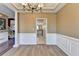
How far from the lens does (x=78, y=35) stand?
404 cm

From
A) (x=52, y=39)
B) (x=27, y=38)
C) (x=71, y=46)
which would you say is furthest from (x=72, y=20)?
(x=27, y=38)

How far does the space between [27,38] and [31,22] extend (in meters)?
1.30

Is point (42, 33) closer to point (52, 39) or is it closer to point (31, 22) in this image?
point (52, 39)

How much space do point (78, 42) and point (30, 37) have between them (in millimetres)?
5432

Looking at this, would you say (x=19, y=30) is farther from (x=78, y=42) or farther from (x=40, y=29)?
(x=40, y=29)

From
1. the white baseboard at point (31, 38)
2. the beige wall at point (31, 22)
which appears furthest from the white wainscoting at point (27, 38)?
the beige wall at point (31, 22)

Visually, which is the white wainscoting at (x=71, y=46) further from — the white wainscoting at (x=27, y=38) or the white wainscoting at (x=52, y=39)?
the white wainscoting at (x=27, y=38)

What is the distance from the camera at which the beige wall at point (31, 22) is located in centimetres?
892

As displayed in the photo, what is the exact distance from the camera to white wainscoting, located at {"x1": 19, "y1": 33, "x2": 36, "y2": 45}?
29.3 ft

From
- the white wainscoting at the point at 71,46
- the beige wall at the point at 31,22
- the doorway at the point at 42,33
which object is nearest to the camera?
the white wainscoting at the point at 71,46

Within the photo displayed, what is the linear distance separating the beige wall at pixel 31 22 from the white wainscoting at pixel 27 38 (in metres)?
0.25

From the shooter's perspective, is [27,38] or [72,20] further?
[27,38]

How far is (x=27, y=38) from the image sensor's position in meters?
8.96

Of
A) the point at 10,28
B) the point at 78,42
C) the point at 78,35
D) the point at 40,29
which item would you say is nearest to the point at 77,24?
the point at 78,35
